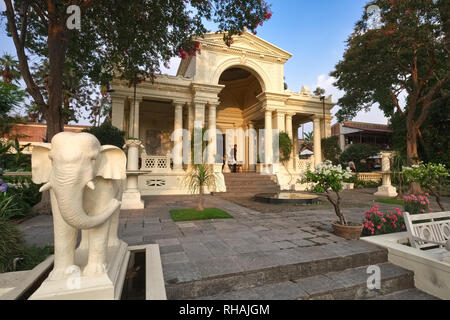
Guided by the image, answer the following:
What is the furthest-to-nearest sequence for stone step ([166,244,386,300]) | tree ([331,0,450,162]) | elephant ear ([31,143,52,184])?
tree ([331,0,450,162]), stone step ([166,244,386,300]), elephant ear ([31,143,52,184])

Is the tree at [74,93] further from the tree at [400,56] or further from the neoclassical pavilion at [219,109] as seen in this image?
the tree at [400,56]

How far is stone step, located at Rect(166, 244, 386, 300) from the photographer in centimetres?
197

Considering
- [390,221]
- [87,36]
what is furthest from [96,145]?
[87,36]

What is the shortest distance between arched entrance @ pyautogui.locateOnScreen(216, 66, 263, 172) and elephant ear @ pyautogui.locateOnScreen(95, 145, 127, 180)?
13.0 m

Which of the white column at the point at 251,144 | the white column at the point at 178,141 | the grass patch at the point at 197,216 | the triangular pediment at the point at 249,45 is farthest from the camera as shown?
the white column at the point at 251,144

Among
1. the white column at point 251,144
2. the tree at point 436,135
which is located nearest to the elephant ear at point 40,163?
the white column at point 251,144

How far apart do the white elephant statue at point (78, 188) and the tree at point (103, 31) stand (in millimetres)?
5155

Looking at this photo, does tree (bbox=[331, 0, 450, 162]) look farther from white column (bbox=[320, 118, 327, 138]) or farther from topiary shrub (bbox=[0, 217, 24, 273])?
topiary shrub (bbox=[0, 217, 24, 273])

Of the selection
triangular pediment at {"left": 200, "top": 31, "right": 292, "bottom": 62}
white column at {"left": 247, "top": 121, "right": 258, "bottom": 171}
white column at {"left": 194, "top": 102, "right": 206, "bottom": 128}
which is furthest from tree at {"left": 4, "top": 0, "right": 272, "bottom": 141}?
white column at {"left": 247, "top": 121, "right": 258, "bottom": 171}

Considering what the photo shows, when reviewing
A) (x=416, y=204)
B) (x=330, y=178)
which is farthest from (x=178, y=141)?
(x=416, y=204)

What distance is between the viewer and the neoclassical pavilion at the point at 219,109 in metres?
10.2

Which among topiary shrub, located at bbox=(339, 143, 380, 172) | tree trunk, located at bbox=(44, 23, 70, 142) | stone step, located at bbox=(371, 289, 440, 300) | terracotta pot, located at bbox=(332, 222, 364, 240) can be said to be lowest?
stone step, located at bbox=(371, 289, 440, 300)

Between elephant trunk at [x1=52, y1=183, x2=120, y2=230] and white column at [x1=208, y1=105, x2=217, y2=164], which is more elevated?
white column at [x1=208, y1=105, x2=217, y2=164]
